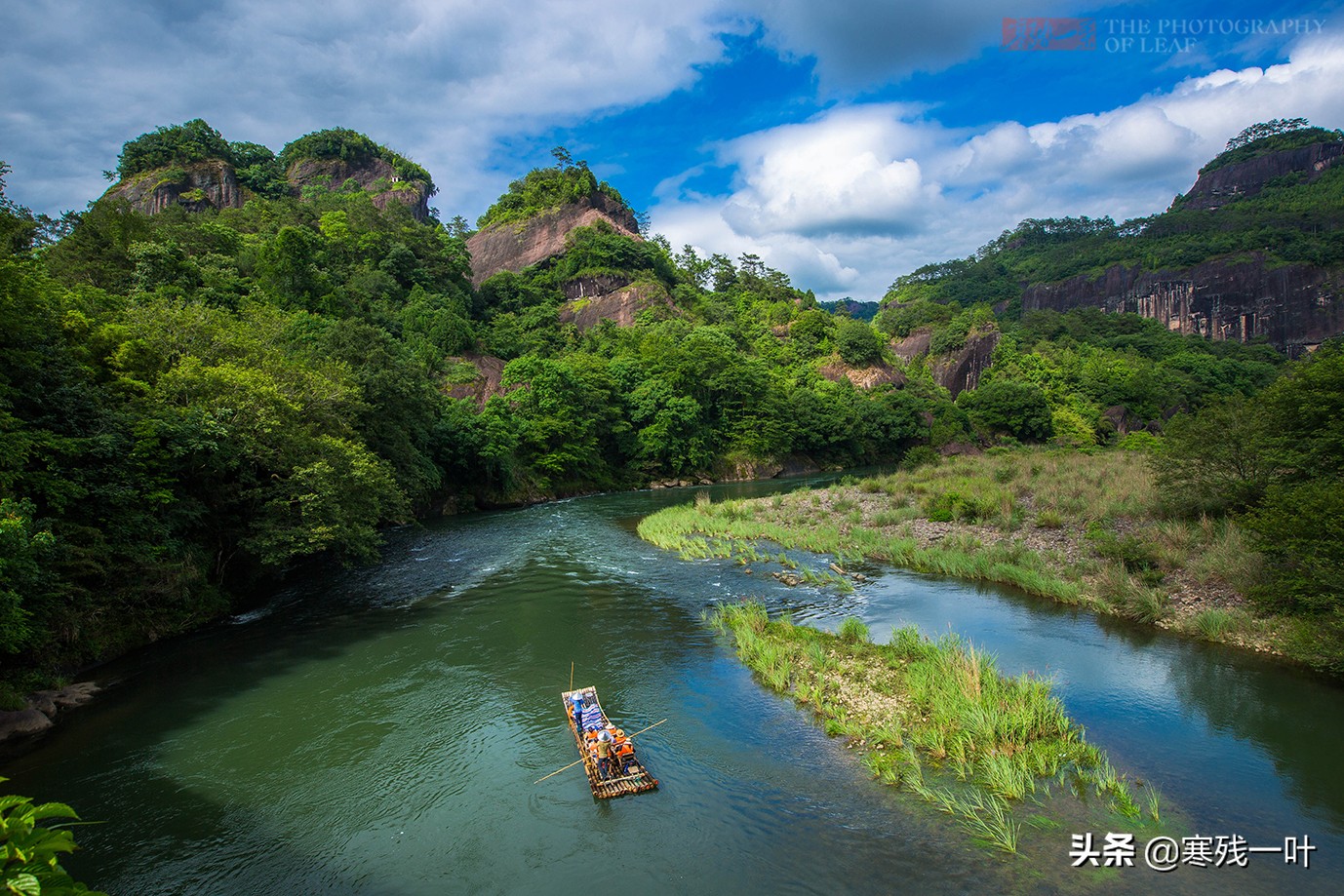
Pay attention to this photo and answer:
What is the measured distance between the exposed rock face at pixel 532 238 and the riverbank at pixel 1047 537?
78321 mm

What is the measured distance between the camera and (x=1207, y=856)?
8.65 m

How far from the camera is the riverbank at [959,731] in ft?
31.4

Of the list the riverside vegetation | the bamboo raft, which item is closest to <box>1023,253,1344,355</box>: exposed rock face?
the riverside vegetation

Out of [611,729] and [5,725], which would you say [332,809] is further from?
[5,725]

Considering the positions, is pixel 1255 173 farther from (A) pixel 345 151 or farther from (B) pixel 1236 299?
(A) pixel 345 151

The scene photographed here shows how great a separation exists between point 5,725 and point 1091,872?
1974cm

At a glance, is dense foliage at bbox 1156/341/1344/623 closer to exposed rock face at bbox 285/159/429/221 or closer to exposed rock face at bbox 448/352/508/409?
exposed rock face at bbox 448/352/508/409

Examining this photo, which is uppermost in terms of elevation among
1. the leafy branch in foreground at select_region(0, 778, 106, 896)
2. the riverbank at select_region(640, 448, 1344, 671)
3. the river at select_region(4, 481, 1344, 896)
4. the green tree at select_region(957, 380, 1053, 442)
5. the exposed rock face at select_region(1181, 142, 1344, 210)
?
the exposed rock face at select_region(1181, 142, 1344, 210)

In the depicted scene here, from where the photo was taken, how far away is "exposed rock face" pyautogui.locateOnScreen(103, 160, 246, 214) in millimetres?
85438

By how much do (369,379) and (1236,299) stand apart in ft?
508

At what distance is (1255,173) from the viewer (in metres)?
158

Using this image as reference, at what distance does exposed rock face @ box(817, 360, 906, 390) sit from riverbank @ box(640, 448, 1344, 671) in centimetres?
5257

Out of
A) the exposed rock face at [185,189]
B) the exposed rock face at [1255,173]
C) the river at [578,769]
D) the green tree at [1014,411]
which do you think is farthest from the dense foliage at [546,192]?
the exposed rock face at [1255,173]

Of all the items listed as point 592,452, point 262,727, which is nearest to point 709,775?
point 262,727
